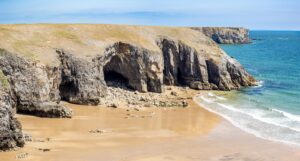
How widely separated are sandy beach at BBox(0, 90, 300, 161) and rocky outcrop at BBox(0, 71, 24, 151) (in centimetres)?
59

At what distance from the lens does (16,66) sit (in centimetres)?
4094

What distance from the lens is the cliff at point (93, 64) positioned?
40.3 m

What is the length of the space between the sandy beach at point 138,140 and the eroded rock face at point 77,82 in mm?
1674

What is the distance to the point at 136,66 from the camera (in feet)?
184

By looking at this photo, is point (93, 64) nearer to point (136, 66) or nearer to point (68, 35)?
point (68, 35)

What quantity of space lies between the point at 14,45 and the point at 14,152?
16360 mm

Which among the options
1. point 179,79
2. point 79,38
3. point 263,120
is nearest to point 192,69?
point 179,79

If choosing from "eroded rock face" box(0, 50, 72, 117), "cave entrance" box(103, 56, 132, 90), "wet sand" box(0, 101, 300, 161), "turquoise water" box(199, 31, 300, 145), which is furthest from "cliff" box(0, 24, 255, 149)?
"turquoise water" box(199, 31, 300, 145)

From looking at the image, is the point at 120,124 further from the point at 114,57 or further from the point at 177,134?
the point at 114,57

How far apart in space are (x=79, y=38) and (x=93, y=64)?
182 inches

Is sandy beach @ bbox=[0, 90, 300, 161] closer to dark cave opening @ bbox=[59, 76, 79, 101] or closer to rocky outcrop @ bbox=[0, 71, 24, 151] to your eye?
rocky outcrop @ bbox=[0, 71, 24, 151]

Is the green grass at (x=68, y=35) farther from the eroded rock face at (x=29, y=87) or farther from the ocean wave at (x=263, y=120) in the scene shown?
the ocean wave at (x=263, y=120)

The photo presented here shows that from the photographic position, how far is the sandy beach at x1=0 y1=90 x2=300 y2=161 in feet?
102

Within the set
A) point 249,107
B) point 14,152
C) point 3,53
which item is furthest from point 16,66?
point 249,107
